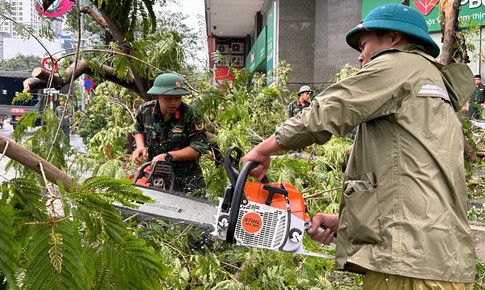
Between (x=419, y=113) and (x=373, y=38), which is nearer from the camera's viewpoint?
(x=419, y=113)

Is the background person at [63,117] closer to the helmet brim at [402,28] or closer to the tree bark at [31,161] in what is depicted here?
the tree bark at [31,161]

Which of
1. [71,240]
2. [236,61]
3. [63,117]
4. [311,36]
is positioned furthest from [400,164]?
[311,36]

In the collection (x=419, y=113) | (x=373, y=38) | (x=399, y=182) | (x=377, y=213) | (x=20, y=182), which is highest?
(x=373, y=38)

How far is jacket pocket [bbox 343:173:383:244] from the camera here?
1.80m

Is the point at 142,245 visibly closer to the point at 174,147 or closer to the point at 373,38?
the point at 373,38

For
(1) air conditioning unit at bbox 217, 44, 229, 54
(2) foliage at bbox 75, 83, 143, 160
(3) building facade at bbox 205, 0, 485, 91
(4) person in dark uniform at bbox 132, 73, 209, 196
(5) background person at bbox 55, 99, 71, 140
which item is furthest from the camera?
(1) air conditioning unit at bbox 217, 44, 229, 54

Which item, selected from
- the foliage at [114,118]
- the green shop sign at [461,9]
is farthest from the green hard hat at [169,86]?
the green shop sign at [461,9]

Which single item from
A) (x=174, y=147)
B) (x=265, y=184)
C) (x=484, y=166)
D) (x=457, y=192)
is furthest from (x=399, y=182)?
(x=484, y=166)

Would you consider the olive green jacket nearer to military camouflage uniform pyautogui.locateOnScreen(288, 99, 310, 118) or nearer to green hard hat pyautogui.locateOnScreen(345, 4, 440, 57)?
green hard hat pyautogui.locateOnScreen(345, 4, 440, 57)

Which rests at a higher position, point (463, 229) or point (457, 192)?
point (457, 192)

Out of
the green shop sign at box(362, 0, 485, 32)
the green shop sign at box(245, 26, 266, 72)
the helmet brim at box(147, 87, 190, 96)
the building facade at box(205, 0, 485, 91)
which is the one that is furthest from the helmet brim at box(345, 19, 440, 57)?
the green shop sign at box(245, 26, 266, 72)

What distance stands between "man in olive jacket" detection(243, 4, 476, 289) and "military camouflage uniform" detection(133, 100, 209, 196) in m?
2.27

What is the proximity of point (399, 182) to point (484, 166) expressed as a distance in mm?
2999

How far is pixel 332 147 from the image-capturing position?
4059 millimetres
